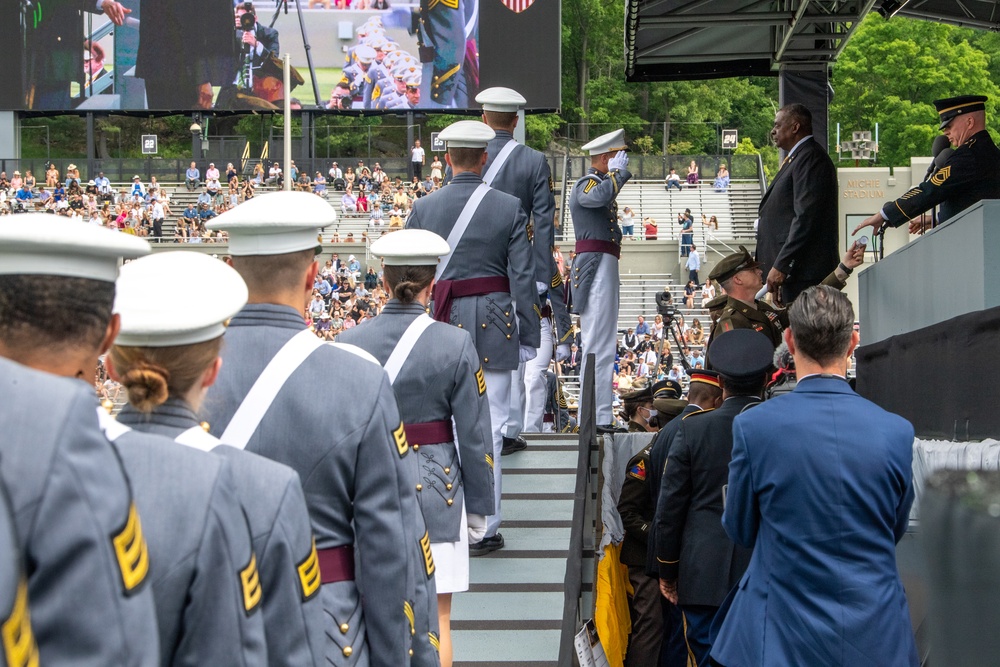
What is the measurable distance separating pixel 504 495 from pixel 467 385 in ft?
10.5

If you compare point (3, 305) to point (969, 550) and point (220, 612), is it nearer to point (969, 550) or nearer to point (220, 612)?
point (220, 612)

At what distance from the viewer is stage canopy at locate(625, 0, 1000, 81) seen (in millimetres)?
10055

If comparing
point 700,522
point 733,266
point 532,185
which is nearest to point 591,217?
point 532,185

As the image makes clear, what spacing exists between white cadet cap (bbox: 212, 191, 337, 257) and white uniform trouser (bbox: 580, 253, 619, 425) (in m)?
5.03

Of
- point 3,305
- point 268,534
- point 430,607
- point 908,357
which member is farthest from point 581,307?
point 3,305

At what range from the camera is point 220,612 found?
197cm

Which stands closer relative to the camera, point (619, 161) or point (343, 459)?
point (343, 459)

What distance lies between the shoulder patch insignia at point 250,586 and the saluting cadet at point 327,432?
0.81 m

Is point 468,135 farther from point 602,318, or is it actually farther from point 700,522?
point 602,318

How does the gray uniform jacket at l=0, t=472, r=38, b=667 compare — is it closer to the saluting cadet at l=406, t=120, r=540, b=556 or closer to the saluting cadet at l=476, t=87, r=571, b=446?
the saluting cadet at l=406, t=120, r=540, b=556

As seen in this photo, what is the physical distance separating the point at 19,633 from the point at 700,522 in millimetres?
4460

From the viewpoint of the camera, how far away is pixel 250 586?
6.71 ft

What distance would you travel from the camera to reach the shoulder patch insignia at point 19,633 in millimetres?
1470

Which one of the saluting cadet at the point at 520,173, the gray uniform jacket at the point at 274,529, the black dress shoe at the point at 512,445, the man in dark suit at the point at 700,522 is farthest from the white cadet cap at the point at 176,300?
the black dress shoe at the point at 512,445
